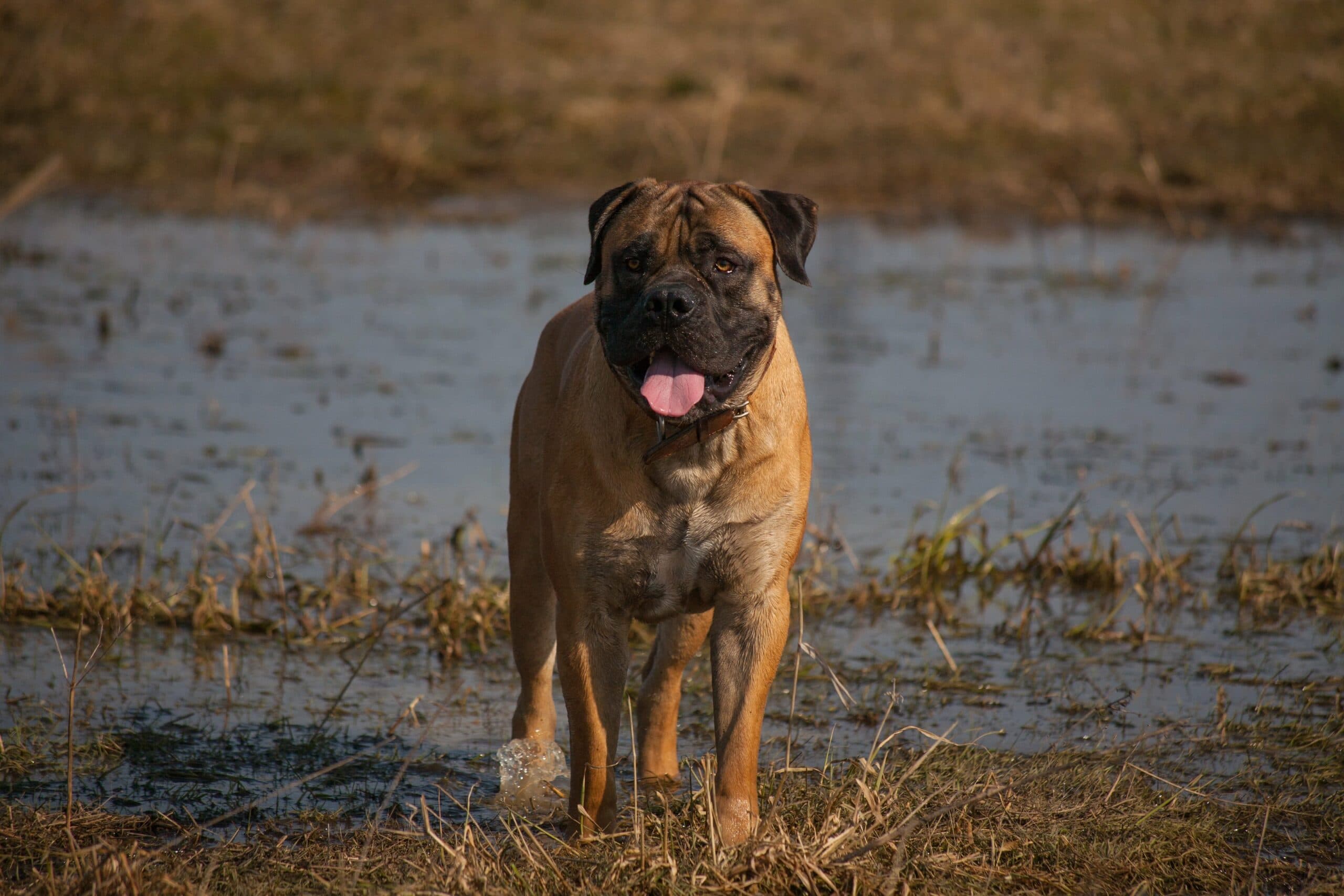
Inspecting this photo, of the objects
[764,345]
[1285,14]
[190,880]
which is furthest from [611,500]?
[1285,14]

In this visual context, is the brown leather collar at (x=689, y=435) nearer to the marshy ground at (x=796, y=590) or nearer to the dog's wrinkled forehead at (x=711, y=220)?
the dog's wrinkled forehead at (x=711, y=220)

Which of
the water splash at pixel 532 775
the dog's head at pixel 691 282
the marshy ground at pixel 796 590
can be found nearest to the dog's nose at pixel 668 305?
the dog's head at pixel 691 282

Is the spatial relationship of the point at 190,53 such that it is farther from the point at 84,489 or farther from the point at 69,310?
the point at 84,489

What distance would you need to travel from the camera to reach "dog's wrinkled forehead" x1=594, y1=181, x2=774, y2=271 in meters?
4.23

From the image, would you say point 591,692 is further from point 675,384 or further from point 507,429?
point 507,429

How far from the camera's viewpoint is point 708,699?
221 inches

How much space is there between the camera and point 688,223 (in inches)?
167

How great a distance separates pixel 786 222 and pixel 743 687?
4.27ft

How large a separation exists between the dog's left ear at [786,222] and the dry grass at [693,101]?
36.3 ft

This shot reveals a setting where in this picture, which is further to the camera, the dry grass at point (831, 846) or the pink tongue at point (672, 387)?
the pink tongue at point (672, 387)

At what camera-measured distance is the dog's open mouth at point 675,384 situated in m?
4.01

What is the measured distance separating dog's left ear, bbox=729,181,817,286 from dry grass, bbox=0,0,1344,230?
11.1 m

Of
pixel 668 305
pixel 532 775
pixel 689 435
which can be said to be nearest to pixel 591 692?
pixel 532 775

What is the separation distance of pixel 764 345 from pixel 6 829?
232 cm
